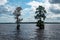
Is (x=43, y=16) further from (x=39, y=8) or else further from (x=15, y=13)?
(x=15, y=13)

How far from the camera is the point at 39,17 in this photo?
117 meters

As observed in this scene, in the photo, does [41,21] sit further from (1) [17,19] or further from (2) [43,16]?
(1) [17,19]

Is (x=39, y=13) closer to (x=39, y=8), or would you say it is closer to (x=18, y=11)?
(x=39, y=8)

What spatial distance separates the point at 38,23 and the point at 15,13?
61.3ft

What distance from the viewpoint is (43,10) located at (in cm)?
11712

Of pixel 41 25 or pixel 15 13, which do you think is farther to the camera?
pixel 41 25

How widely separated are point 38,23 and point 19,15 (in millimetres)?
16527

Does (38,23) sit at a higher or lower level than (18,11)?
lower

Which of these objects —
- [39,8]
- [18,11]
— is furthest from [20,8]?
[39,8]

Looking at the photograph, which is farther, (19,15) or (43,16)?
(43,16)

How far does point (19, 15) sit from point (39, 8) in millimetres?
16588

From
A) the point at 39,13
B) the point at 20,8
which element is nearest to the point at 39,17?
the point at 39,13

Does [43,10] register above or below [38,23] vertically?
above

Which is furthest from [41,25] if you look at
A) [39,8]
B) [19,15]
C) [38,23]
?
[19,15]
